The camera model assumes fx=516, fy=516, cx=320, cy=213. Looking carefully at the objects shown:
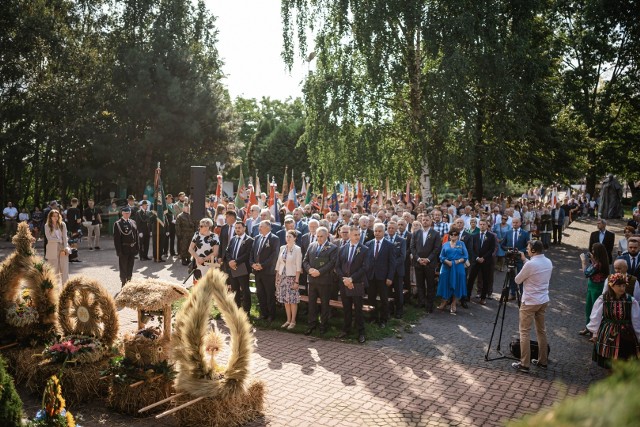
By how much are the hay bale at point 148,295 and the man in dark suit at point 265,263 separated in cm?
395

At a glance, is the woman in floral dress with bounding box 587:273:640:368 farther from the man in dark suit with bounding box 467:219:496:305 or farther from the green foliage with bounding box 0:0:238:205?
the green foliage with bounding box 0:0:238:205

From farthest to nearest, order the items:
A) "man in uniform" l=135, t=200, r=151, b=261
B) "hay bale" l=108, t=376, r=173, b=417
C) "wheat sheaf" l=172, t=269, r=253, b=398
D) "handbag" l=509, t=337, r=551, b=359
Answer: "man in uniform" l=135, t=200, r=151, b=261, "handbag" l=509, t=337, r=551, b=359, "hay bale" l=108, t=376, r=173, b=417, "wheat sheaf" l=172, t=269, r=253, b=398

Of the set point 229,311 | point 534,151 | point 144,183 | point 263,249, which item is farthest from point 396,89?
point 144,183

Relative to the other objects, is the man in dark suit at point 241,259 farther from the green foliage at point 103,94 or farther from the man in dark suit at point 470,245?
the green foliage at point 103,94

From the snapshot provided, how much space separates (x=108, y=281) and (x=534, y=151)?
65.9 ft

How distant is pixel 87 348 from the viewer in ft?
23.1

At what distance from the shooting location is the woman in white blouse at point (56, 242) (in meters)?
12.2

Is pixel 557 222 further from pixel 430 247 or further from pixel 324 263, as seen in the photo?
pixel 324 263

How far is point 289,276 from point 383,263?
6.82 ft

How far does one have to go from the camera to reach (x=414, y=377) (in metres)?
8.00

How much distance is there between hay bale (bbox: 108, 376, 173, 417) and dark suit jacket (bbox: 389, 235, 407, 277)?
6.44m

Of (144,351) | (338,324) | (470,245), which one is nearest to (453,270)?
(470,245)

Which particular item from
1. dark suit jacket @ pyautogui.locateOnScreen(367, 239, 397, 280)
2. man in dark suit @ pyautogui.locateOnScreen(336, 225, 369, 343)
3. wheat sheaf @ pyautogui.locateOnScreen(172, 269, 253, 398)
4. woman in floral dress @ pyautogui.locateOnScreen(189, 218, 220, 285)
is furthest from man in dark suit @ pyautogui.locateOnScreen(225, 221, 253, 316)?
wheat sheaf @ pyautogui.locateOnScreen(172, 269, 253, 398)

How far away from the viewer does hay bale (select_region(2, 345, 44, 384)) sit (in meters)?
7.23
